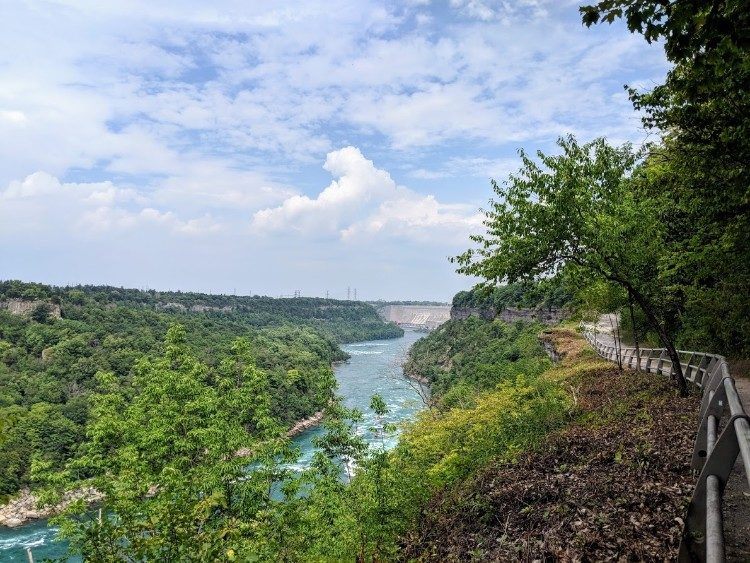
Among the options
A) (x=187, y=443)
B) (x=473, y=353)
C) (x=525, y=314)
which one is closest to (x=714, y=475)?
(x=187, y=443)

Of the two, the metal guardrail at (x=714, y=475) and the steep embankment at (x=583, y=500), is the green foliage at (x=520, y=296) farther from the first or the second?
the metal guardrail at (x=714, y=475)

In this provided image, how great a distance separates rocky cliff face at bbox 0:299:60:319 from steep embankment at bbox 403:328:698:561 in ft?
383

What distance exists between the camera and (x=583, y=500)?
22.7 ft

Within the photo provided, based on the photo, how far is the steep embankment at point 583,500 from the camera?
5707mm

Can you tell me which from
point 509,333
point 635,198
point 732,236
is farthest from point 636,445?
point 509,333

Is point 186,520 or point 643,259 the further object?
point 643,259

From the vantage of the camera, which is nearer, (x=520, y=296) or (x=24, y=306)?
(x=520, y=296)

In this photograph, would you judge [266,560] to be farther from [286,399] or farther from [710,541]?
[286,399]

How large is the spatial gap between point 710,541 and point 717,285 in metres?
16.8

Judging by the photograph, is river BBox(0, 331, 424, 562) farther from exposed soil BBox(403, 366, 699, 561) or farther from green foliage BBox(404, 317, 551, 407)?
exposed soil BBox(403, 366, 699, 561)

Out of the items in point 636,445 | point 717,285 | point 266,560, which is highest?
point 717,285

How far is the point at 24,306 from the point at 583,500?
13458 cm

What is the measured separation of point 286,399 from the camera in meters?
74.8

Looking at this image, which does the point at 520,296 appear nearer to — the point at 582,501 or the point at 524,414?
the point at 524,414
